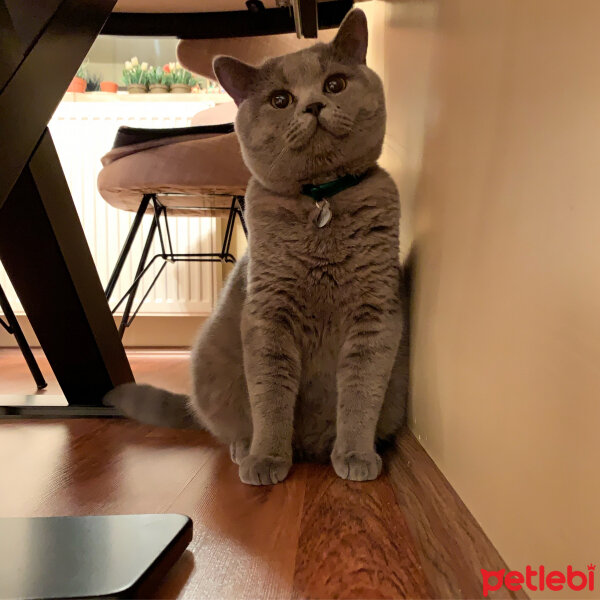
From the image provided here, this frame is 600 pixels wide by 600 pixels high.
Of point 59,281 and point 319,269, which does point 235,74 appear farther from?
point 59,281

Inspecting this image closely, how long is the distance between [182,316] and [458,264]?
238 centimetres

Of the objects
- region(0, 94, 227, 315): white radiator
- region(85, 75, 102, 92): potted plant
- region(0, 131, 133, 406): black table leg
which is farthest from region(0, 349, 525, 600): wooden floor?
region(85, 75, 102, 92): potted plant

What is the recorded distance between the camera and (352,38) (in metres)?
1.01

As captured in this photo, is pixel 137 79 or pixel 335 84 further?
pixel 137 79

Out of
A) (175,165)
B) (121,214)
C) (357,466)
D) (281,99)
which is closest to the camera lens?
(357,466)

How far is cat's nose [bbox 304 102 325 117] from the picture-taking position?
931 mm

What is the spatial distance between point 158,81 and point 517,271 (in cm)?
279

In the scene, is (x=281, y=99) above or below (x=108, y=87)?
above

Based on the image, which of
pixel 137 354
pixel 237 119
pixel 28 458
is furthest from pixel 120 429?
pixel 137 354

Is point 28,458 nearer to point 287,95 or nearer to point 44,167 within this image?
point 44,167

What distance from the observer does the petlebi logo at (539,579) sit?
38cm

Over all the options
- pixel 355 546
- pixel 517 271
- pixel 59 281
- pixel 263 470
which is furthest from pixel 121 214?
pixel 517 271

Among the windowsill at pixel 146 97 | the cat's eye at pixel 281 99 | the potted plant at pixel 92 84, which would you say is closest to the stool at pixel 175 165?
the cat's eye at pixel 281 99

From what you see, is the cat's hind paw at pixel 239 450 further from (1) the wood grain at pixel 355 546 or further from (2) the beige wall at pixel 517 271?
(2) the beige wall at pixel 517 271
